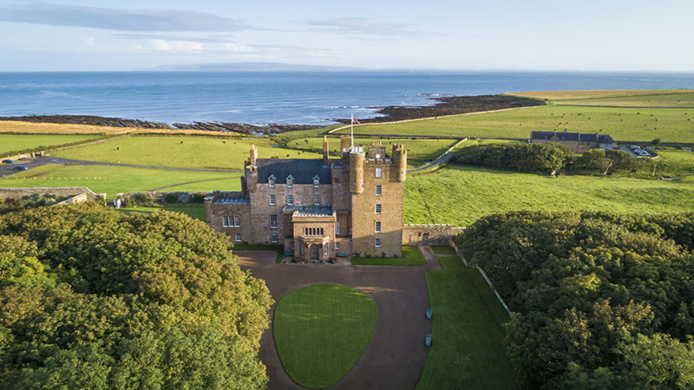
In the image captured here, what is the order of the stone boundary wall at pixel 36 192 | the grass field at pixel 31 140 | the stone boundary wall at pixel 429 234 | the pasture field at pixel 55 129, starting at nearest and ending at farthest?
the stone boundary wall at pixel 429 234 < the stone boundary wall at pixel 36 192 < the grass field at pixel 31 140 < the pasture field at pixel 55 129

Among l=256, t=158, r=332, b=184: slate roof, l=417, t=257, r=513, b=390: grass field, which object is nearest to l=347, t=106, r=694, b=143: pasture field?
l=256, t=158, r=332, b=184: slate roof

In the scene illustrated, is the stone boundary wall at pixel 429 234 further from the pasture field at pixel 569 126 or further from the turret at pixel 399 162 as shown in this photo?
the pasture field at pixel 569 126

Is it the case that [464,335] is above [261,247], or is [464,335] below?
below

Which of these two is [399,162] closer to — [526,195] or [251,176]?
[251,176]

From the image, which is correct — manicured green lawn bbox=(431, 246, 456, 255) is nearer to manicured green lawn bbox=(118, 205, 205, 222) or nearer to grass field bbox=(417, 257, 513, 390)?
grass field bbox=(417, 257, 513, 390)

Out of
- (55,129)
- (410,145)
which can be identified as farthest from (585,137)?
(55,129)

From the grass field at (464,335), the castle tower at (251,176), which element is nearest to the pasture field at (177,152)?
the castle tower at (251,176)
